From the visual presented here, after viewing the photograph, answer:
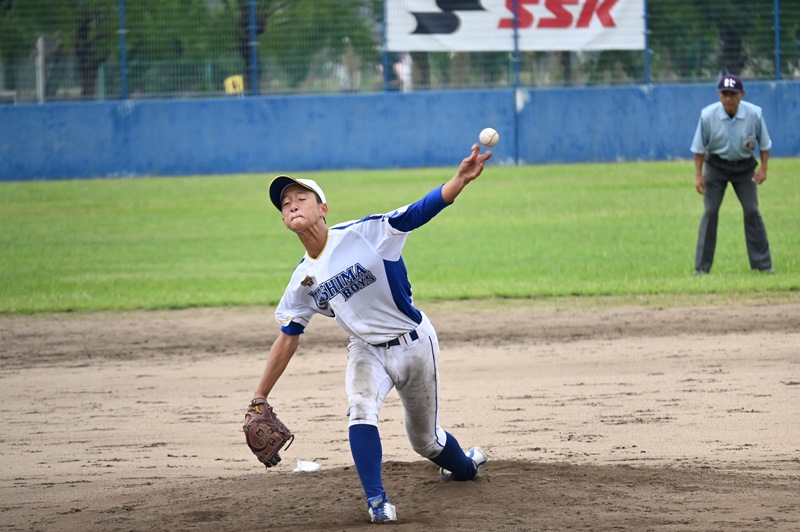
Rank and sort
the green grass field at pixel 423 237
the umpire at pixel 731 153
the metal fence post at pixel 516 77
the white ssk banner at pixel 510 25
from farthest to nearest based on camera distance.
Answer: the white ssk banner at pixel 510 25 → the metal fence post at pixel 516 77 → the green grass field at pixel 423 237 → the umpire at pixel 731 153

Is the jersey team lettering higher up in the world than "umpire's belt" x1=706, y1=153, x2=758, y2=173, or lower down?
lower down

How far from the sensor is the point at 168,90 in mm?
24578

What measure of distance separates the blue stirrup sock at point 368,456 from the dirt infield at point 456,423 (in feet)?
0.69

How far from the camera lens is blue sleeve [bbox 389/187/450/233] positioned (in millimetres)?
4820

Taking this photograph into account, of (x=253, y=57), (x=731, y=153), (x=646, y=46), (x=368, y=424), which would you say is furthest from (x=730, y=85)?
(x=253, y=57)

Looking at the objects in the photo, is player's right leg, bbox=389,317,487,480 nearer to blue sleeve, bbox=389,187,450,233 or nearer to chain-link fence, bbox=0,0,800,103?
blue sleeve, bbox=389,187,450,233

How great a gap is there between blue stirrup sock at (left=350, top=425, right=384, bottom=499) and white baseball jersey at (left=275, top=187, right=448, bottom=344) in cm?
42

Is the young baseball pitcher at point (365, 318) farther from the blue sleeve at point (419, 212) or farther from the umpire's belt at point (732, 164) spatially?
the umpire's belt at point (732, 164)

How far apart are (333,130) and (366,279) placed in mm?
19846

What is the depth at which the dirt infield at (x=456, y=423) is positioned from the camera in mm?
5223

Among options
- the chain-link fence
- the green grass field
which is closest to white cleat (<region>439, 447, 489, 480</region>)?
the green grass field

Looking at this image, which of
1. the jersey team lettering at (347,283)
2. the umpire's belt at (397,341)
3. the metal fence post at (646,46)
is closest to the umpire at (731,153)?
the umpire's belt at (397,341)

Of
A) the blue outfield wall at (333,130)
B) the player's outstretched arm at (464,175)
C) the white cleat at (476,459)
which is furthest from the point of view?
the blue outfield wall at (333,130)

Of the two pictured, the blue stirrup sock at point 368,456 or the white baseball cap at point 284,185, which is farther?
the white baseball cap at point 284,185
